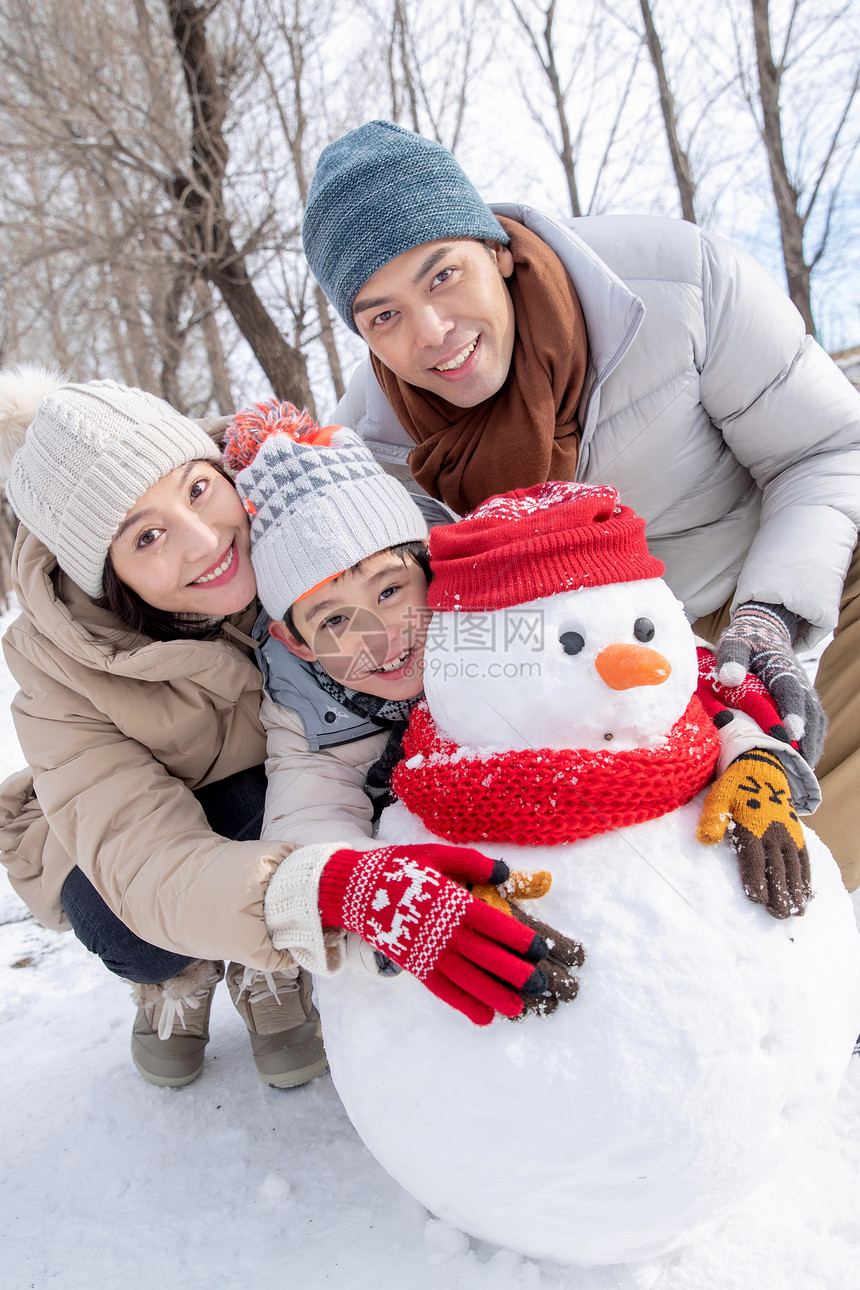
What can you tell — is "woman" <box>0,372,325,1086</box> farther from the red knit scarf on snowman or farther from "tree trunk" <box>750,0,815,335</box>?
"tree trunk" <box>750,0,815,335</box>

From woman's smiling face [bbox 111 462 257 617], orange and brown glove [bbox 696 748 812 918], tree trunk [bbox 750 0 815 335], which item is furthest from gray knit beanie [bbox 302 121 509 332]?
tree trunk [bbox 750 0 815 335]

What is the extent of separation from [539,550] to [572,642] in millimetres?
137

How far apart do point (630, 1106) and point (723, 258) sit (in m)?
1.68

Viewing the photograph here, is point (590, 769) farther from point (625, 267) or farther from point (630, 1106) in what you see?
point (625, 267)

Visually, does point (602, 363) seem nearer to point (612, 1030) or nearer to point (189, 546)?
point (189, 546)

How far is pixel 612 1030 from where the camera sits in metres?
0.96

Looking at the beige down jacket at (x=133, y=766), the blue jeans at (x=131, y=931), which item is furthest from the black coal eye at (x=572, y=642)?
the blue jeans at (x=131, y=931)

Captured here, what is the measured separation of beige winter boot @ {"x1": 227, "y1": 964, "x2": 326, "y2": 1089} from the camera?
1669 millimetres

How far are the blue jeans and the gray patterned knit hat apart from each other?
0.49 meters

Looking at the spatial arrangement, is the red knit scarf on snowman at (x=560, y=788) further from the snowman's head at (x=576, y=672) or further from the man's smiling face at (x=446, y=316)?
the man's smiling face at (x=446, y=316)

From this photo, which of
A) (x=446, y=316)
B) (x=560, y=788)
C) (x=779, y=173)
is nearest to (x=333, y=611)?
(x=560, y=788)

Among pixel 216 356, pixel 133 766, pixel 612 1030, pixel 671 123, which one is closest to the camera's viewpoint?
pixel 612 1030

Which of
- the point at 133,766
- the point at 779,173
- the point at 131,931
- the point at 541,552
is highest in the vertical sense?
the point at 779,173

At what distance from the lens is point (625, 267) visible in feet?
6.03
